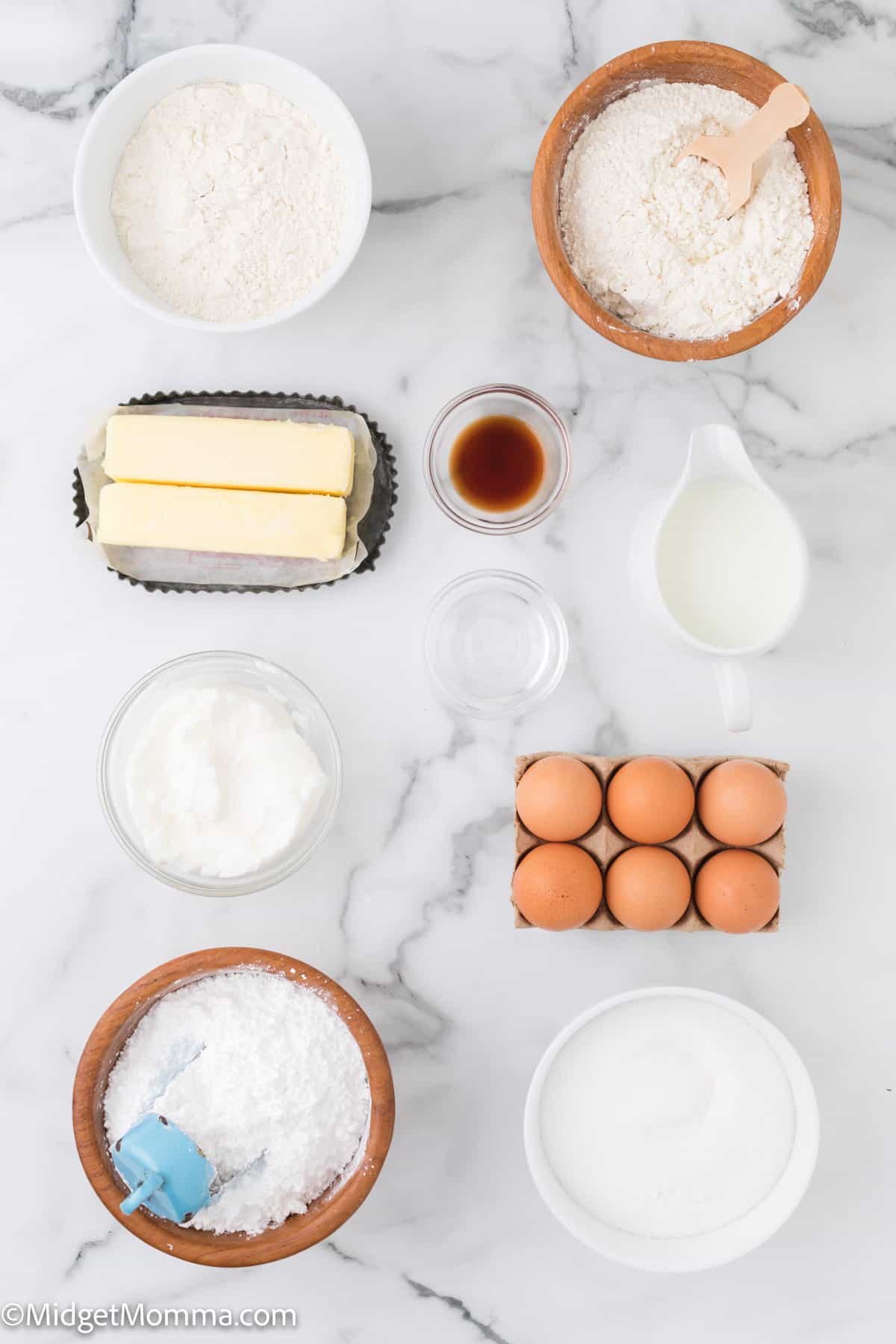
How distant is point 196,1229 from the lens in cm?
113

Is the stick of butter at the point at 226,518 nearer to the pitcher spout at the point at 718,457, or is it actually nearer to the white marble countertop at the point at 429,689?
the white marble countertop at the point at 429,689

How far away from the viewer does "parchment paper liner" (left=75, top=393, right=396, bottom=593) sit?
1.29 m

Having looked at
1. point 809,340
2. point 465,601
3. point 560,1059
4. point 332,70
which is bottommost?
point 560,1059

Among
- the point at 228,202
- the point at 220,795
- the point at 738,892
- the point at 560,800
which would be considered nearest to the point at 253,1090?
the point at 220,795

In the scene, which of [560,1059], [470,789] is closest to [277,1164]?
[560,1059]

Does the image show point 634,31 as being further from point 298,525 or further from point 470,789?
point 470,789

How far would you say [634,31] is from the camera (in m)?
1.31

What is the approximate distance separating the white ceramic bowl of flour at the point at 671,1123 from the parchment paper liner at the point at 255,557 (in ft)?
2.10

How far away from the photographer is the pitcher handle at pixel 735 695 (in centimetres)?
115

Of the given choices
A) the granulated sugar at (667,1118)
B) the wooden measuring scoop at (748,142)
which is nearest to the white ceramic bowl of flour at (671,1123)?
the granulated sugar at (667,1118)

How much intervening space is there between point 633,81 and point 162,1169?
51.3 inches

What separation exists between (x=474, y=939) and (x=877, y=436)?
0.83m

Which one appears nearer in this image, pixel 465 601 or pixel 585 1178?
pixel 585 1178

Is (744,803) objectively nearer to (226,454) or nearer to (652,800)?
(652,800)
